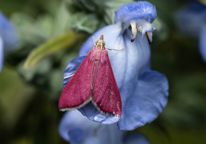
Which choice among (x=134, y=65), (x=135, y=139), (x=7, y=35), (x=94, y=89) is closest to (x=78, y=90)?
(x=94, y=89)

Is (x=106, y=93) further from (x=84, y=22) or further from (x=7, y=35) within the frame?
(x=7, y=35)

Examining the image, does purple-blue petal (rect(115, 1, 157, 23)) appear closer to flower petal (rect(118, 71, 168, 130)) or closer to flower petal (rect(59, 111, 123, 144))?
flower petal (rect(118, 71, 168, 130))

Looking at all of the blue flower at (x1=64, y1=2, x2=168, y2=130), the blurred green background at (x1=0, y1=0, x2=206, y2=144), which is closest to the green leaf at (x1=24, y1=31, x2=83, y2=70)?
the blurred green background at (x1=0, y1=0, x2=206, y2=144)

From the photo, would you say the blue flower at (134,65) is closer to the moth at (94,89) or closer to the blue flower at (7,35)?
the moth at (94,89)

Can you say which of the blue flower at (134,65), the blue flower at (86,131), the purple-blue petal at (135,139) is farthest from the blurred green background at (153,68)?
the blue flower at (134,65)

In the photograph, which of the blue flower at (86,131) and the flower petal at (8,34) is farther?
the flower petal at (8,34)

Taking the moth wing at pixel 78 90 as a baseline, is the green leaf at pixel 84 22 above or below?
above

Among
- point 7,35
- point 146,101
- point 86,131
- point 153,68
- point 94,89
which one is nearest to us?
point 94,89

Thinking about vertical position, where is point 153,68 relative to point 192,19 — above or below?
below
